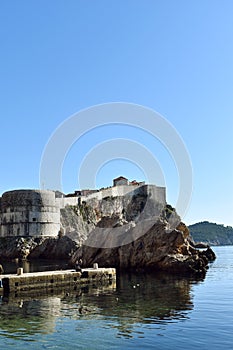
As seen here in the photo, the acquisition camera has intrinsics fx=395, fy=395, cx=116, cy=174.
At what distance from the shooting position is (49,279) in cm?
2770

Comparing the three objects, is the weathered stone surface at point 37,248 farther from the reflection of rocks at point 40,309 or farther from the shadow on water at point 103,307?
the reflection of rocks at point 40,309

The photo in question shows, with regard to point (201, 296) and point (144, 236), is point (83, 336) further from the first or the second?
point (144, 236)

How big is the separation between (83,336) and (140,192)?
8594 centimetres

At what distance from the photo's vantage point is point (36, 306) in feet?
68.3

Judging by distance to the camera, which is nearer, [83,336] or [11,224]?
[83,336]

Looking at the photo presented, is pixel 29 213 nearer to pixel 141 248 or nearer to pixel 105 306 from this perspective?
pixel 141 248

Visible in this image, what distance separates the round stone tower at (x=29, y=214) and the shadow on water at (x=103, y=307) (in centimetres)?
4539

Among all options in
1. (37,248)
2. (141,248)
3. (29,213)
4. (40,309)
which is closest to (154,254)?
(141,248)

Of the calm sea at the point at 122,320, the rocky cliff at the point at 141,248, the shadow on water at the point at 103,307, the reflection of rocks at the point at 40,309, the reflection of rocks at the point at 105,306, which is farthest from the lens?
the rocky cliff at the point at 141,248

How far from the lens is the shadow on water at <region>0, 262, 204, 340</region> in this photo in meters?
15.9

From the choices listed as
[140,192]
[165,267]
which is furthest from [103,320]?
[140,192]

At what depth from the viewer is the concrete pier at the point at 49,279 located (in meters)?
25.2

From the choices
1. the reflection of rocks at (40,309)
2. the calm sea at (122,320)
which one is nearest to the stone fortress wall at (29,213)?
the reflection of rocks at (40,309)

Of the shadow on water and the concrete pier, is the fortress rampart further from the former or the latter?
the shadow on water
